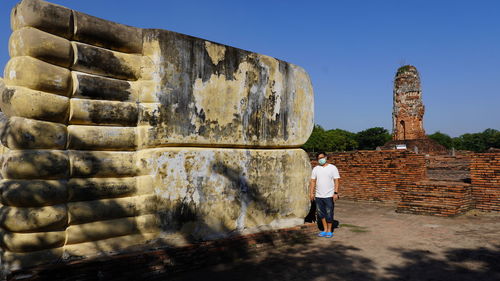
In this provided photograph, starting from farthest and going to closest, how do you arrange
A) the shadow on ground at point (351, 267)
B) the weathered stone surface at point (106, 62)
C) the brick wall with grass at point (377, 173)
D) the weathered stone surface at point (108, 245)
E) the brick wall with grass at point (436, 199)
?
the brick wall with grass at point (377, 173) < the brick wall with grass at point (436, 199) < the shadow on ground at point (351, 267) < the weathered stone surface at point (106, 62) < the weathered stone surface at point (108, 245)

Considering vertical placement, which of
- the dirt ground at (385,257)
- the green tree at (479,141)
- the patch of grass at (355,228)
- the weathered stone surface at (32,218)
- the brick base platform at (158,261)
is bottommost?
the patch of grass at (355,228)

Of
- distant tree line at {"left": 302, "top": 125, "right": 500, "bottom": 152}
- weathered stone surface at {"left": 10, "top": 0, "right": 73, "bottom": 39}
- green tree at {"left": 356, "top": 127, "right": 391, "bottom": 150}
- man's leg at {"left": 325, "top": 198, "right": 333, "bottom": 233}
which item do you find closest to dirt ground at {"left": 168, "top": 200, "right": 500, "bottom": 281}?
man's leg at {"left": 325, "top": 198, "right": 333, "bottom": 233}

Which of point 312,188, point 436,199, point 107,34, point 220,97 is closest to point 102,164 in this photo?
point 107,34

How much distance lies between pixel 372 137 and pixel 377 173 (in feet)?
174

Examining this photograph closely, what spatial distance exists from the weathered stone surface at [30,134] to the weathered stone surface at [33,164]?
56 mm

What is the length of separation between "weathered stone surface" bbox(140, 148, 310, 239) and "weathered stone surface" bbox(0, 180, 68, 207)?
2.77ft

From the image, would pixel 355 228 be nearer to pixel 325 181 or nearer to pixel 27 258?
pixel 325 181

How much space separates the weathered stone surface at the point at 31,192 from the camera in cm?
296

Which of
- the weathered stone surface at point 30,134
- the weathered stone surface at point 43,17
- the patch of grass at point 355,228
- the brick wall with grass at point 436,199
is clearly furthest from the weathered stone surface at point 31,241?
the brick wall with grass at point 436,199

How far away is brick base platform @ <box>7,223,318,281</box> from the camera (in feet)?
9.96

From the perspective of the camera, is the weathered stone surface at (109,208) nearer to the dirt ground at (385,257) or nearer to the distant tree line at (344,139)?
the dirt ground at (385,257)

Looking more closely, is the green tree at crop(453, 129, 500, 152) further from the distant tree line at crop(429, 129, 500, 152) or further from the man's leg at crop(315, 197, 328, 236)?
the man's leg at crop(315, 197, 328, 236)

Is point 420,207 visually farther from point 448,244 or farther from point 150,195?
point 150,195

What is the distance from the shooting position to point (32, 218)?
301cm
